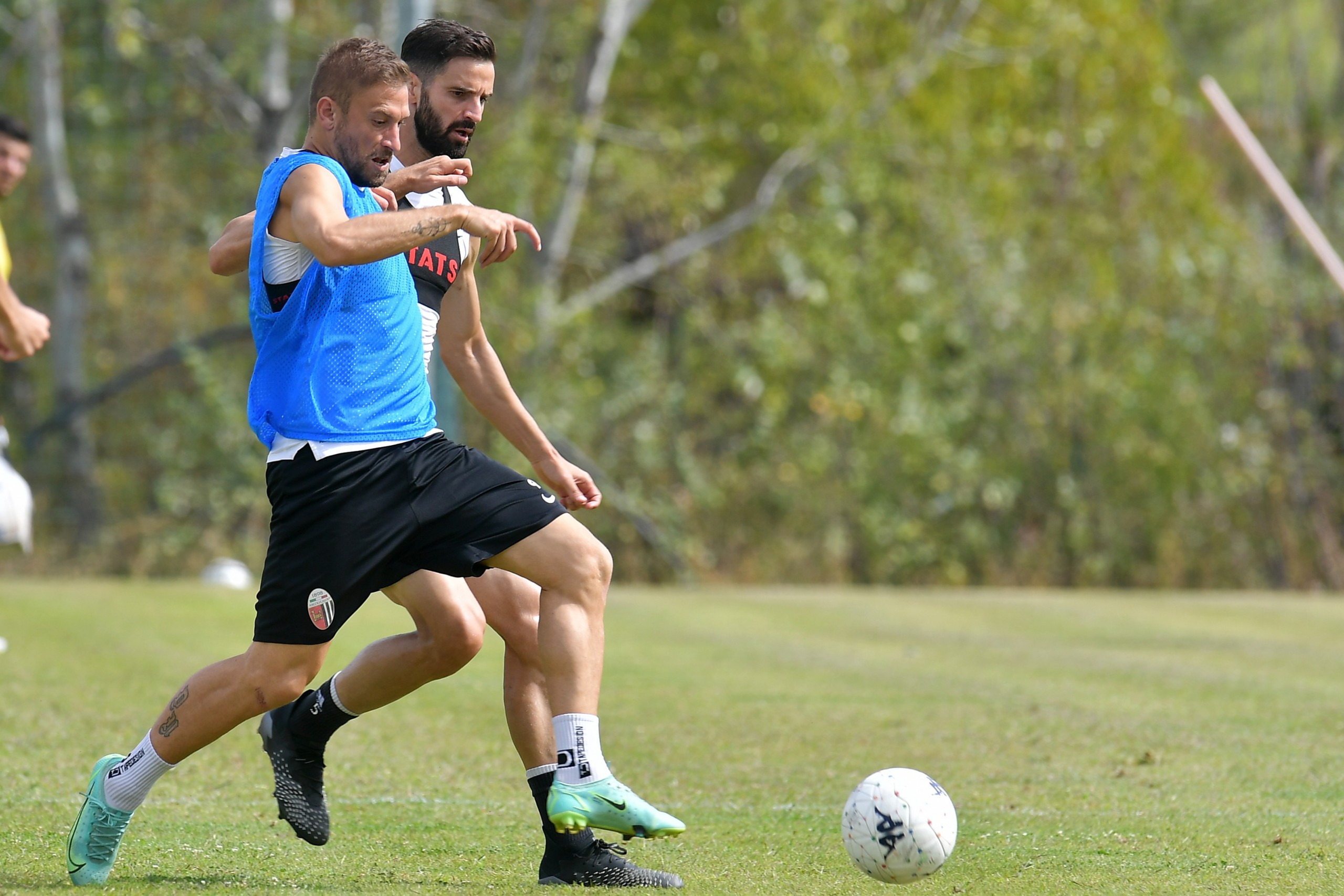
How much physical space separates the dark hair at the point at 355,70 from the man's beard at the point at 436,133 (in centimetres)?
28

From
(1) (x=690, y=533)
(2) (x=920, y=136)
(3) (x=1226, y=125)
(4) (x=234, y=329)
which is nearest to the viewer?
(3) (x=1226, y=125)

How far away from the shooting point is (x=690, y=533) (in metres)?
16.9

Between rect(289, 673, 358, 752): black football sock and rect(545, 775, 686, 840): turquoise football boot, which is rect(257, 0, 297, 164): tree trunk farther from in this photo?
rect(545, 775, 686, 840): turquoise football boot

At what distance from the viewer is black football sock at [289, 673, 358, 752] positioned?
15.2ft

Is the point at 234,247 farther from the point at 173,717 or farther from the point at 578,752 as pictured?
the point at 578,752

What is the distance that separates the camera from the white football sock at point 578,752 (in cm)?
402

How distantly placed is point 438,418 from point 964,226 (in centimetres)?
664

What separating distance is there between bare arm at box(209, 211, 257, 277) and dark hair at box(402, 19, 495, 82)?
0.59 m

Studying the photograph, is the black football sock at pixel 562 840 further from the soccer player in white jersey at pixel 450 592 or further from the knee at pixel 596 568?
the knee at pixel 596 568

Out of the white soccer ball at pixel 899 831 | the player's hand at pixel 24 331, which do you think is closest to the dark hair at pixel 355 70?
the white soccer ball at pixel 899 831

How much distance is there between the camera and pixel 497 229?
13.1ft

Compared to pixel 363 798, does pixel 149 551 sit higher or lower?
lower

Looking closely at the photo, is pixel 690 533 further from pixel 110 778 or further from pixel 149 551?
pixel 110 778

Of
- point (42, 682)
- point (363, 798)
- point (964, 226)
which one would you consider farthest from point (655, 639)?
point (964, 226)
